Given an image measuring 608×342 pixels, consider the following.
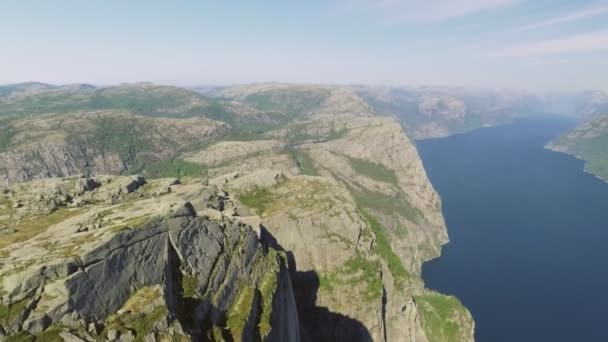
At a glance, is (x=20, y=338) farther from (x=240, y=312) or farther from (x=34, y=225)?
(x=34, y=225)

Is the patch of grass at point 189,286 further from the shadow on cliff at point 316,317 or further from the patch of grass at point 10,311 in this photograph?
the shadow on cliff at point 316,317

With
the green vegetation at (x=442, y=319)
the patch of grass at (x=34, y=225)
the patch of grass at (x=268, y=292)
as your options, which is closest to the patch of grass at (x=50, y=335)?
the patch of grass at (x=34, y=225)

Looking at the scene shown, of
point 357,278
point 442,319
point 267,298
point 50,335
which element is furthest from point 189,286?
point 442,319

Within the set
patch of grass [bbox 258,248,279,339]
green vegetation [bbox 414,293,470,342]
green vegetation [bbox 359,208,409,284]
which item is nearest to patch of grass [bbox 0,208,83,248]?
patch of grass [bbox 258,248,279,339]

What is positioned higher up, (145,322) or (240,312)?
(145,322)

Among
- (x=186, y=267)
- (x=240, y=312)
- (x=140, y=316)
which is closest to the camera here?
(x=140, y=316)

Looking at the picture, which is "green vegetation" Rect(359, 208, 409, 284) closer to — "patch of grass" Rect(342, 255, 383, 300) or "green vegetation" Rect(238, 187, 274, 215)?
"patch of grass" Rect(342, 255, 383, 300)

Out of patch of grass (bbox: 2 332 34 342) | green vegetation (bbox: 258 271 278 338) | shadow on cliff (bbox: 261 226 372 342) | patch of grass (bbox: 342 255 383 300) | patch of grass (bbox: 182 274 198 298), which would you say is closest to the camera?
patch of grass (bbox: 2 332 34 342)
